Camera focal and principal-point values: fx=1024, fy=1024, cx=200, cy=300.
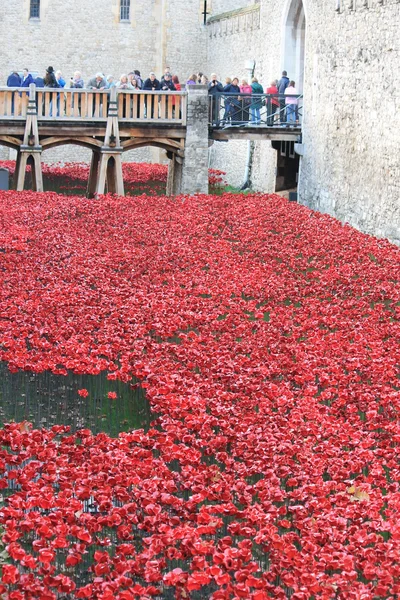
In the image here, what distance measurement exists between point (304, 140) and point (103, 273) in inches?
462

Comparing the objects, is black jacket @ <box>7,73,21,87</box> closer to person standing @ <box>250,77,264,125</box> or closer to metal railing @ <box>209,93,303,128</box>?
metal railing @ <box>209,93,303,128</box>

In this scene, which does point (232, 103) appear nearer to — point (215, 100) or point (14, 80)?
point (215, 100)

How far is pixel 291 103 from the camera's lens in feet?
79.0

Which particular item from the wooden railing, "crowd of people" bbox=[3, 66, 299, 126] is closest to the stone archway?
"crowd of people" bbox=[3, 66, 299, 126]

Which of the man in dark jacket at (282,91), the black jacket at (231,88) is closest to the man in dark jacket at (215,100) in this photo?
the black jacket at (231,88)

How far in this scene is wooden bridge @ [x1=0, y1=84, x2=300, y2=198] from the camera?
2234 centimetres

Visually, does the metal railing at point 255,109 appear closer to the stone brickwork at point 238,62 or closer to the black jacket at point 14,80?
the stone brickwork at point 238,62

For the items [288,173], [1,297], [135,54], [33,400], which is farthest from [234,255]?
[135,54]

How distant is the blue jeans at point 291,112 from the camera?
→ 24.1 m

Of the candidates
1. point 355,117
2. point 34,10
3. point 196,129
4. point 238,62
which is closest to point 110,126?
point 196,129

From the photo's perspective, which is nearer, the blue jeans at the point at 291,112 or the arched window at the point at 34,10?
the blue jeans at the point at 291,112

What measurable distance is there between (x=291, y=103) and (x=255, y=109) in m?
0.90

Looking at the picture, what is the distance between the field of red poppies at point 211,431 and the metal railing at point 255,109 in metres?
8.87

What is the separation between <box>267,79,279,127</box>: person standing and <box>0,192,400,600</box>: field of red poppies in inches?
359
